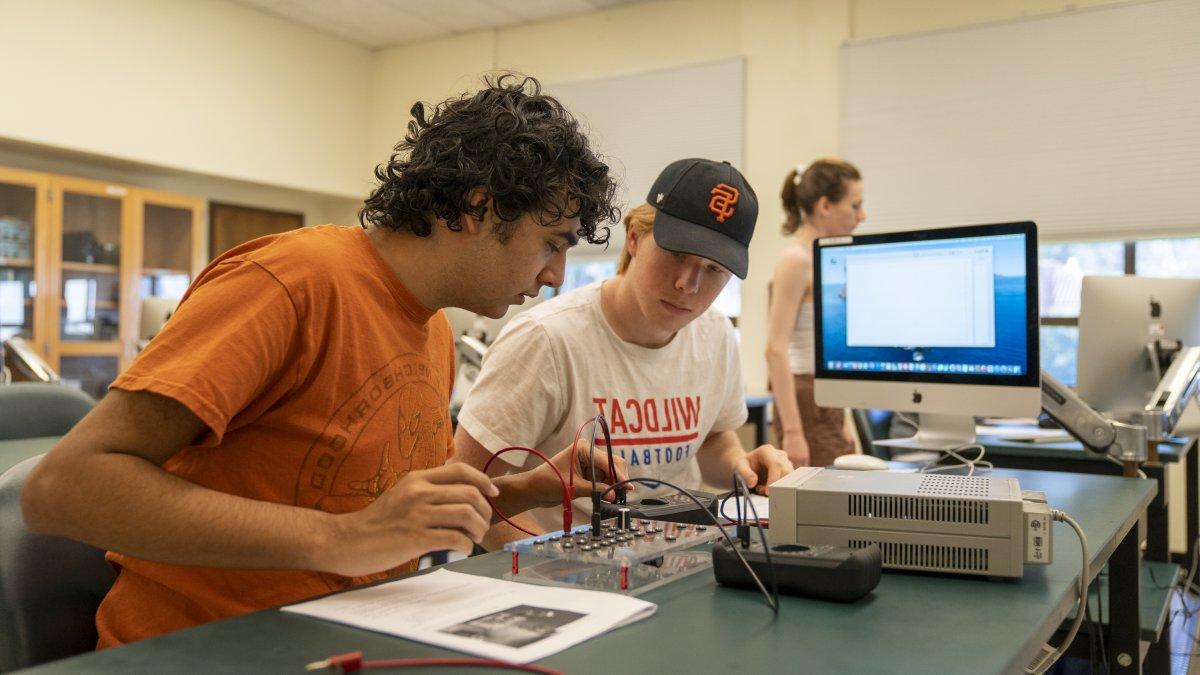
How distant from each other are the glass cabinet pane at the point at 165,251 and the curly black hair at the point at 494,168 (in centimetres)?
466

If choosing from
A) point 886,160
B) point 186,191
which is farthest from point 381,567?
point 186,191

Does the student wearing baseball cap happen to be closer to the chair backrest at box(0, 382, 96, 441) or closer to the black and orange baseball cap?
the black and orange baseball cap

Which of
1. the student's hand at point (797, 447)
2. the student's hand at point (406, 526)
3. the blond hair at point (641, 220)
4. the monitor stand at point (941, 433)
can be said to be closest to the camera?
the student's hand at point (406, 526)

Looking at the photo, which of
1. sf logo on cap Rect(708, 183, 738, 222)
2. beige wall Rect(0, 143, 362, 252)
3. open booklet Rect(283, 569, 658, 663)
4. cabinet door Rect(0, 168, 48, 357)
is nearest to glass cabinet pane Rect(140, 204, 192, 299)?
beige wall Rect(0, 143, 362, 252)

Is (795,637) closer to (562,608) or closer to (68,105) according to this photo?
(562,608)

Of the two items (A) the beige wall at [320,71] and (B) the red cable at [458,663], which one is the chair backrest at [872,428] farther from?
(A) the beige wall at [320,71]

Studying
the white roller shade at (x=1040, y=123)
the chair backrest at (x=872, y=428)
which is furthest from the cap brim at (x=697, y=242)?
the white roller shade at (x=1040, y=123)

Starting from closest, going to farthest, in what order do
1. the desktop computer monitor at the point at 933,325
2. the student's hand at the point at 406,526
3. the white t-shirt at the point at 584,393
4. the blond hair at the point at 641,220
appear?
the student's hand at the point at 406,526 → the white t-shirt at the point at 584,393 → the blond hair at the point at 641,220 → the desktop computer monitor at the point at 933,325

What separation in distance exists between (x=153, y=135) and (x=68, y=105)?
50cm

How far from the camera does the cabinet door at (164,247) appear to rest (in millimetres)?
5336

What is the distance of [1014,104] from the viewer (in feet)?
14.8

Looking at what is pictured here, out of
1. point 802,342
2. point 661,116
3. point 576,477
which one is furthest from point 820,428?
point 661,116

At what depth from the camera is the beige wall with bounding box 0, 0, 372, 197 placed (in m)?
4.80

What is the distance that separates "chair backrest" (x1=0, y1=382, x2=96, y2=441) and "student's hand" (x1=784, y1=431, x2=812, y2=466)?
194cm
